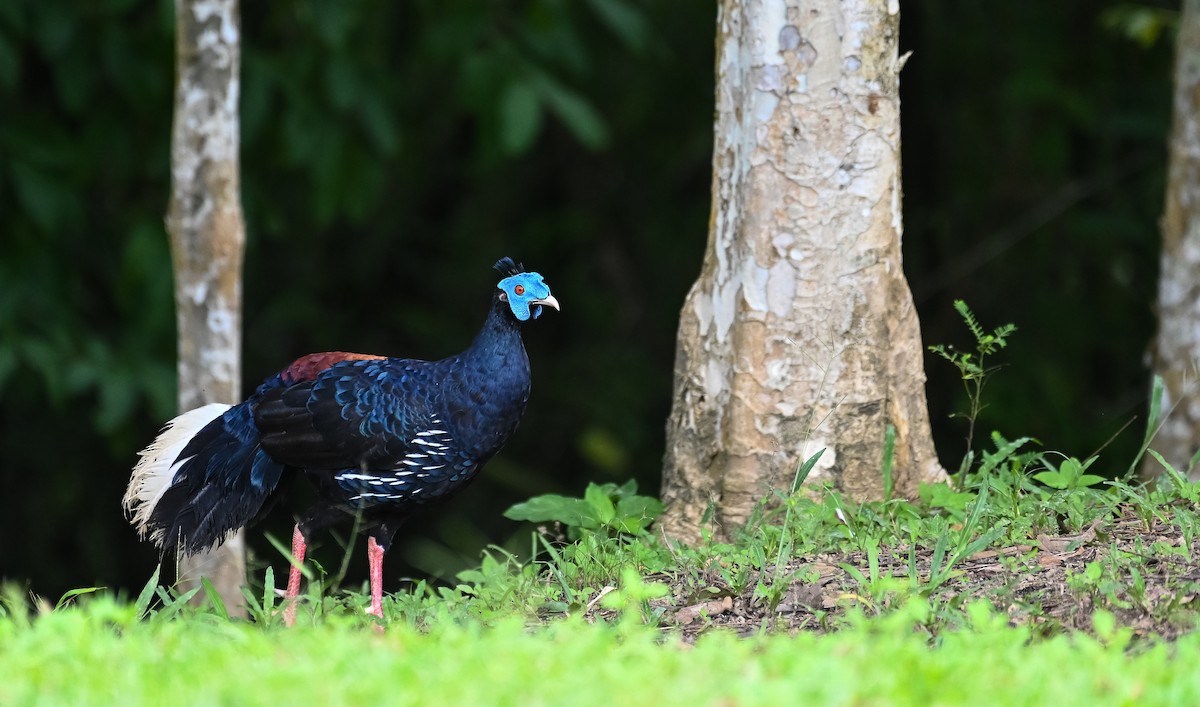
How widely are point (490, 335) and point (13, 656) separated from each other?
2235 mm

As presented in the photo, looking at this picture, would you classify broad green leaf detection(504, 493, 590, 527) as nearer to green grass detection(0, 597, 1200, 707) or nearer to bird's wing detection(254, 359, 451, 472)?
bird's wing detection(254, 359, 451, 472)

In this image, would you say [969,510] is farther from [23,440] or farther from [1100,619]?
[23,440]

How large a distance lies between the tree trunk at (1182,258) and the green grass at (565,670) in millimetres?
3368

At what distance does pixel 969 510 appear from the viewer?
505cm

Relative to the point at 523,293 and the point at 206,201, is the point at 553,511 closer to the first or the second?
the point at 523,293

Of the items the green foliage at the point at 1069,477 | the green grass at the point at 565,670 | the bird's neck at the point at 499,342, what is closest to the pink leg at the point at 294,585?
the bird's neck at the point at 499,342

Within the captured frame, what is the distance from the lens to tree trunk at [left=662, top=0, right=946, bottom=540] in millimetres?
5277

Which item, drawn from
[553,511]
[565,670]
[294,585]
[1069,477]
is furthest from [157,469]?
[1069,477]

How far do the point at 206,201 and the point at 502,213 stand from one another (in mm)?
5741

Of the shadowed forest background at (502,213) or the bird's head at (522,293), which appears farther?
the shadowed forest background at (502,213)

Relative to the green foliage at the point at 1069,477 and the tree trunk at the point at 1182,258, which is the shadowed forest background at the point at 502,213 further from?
the green foliage at the point at 1069,477

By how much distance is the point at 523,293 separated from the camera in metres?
5.18

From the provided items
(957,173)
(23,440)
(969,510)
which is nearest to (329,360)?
(969,510)

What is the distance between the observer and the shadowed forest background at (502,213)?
766 cm
